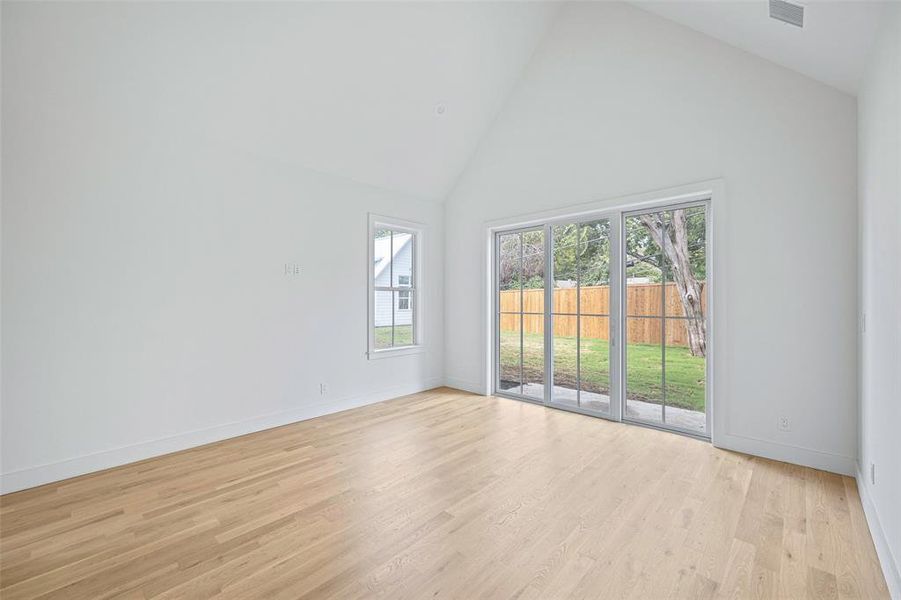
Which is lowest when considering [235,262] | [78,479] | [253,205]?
[78,479]

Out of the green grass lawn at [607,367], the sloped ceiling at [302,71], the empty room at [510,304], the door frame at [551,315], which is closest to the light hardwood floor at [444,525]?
the empty room at [510,304]

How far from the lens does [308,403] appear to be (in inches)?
168

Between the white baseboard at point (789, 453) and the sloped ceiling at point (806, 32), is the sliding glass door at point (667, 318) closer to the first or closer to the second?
the white baseboard at point (789, 453)

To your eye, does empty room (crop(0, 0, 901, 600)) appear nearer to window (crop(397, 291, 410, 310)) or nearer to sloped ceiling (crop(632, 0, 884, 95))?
sloped ceiling (crop(632, 0, 884, 95))

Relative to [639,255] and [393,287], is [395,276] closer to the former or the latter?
[393,287]

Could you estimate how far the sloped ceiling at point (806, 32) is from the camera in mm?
2078

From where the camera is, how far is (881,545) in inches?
76.4

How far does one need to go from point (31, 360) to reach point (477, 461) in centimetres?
321

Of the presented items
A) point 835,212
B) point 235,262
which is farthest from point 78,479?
point 835,212

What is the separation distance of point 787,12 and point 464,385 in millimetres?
4558

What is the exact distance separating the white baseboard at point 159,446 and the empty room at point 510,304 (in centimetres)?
2

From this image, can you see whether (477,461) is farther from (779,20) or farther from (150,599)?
(779,20)

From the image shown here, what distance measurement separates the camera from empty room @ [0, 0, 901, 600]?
6.59 feet

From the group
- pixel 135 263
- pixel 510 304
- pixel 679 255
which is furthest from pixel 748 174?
pixel 135 263
